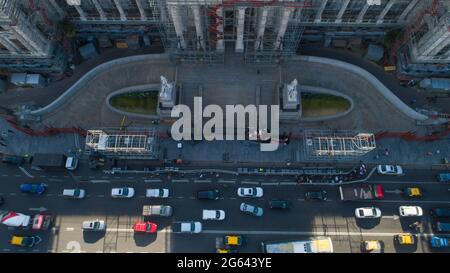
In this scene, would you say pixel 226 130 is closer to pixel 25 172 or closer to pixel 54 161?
pixel 54 161

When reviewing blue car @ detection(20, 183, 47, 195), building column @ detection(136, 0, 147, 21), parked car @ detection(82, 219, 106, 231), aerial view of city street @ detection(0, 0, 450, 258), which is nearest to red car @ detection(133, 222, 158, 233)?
aerial view of city street @ detection(0, 0, 450, 258)

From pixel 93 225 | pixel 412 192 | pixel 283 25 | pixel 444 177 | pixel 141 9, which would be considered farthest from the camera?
pixel 444 177

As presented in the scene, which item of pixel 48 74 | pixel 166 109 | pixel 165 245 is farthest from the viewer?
pixel 48 74

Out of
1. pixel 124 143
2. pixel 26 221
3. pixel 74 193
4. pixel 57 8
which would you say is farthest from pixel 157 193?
pixel 57 8

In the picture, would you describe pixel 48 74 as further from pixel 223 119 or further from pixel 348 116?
pixel 348 116

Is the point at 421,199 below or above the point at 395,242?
above

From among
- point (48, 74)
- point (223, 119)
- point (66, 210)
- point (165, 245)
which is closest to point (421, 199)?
point (223, 119)

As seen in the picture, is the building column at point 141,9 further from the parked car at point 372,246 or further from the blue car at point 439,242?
the blue car at point 439,242
